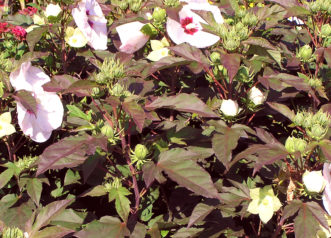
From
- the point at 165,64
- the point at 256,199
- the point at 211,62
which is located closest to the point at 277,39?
the point at 211,62

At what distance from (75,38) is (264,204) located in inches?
41.3

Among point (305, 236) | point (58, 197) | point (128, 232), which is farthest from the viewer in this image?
point (58, 197)

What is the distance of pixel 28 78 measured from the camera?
62.0 inches

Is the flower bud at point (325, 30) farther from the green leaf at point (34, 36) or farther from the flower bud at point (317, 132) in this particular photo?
the green leaf at point (34, 36)

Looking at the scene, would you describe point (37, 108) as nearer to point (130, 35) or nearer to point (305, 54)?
point (130, 35)

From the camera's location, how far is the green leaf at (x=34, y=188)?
1523 millimetres

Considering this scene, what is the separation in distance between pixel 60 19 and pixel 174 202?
3.09ft

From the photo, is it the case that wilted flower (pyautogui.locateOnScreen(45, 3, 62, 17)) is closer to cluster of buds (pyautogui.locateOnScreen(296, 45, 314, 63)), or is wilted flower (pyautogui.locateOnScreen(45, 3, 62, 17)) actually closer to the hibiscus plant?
the hibiscus plant

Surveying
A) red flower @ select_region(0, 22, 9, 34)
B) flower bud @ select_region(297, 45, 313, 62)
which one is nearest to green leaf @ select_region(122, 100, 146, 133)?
flower bud @ select_region(297, 45, 313, 62)

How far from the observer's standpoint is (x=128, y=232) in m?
1.38

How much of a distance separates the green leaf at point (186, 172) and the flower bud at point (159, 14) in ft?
2.06

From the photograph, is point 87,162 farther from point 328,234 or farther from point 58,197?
point 328,234

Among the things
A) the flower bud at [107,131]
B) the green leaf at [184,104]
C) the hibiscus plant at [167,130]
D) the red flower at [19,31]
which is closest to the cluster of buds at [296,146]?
the hibiscus plant at [167,130]

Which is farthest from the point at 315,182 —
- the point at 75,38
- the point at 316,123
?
the point at 75,38
